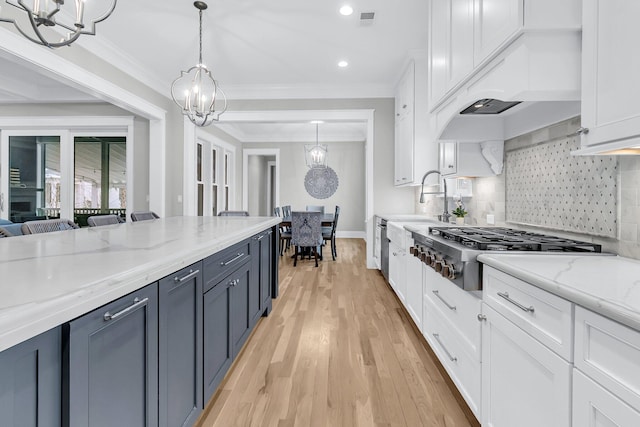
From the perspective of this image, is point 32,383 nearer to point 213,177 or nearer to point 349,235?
point 213,177

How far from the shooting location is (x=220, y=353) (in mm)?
1768

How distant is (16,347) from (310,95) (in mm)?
5137

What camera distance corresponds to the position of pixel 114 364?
0.92m

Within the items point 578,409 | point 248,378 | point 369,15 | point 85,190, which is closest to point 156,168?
point 85,190

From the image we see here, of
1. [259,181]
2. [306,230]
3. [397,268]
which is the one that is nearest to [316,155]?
[306,230]

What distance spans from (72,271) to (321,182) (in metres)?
8.03

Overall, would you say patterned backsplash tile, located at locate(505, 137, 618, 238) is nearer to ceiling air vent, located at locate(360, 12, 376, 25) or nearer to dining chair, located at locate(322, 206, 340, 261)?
ceiling air vent, located at locate(360, 12, 376, 25)

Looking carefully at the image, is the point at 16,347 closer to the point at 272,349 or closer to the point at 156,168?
the point at 272,349

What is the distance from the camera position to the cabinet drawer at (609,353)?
72cm

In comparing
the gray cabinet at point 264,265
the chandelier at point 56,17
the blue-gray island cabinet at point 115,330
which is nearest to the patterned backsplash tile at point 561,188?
the blue-gray island cabinet at point 115,330

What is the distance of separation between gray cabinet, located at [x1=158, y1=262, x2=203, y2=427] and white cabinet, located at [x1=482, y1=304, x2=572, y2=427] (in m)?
1.24

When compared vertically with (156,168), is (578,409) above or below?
below

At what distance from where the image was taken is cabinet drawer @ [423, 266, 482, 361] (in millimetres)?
1490

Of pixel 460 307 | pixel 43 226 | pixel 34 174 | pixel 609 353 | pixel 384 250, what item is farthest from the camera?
pixel 34 174
